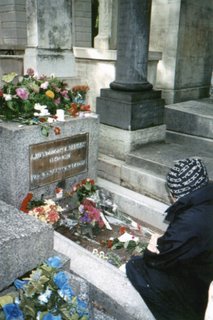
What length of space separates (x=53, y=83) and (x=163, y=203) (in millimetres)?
2049

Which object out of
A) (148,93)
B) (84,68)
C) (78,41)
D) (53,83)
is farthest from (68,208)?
(78,41)

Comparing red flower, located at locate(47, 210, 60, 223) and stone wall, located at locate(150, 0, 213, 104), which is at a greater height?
stone wall, located at locate(150, 0, 213, 104)

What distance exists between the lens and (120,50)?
5.07 meters

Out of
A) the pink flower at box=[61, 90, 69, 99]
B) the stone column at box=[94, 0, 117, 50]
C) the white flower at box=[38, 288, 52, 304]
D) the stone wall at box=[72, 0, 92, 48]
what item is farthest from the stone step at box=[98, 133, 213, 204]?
the stone wall at box=[72, 0, 92, 48]

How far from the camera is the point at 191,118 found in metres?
5.70

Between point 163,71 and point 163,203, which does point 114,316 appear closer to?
point 163,203

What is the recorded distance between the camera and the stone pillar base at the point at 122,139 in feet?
16.4

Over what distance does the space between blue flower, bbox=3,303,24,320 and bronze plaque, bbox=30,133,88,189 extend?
2059 mm

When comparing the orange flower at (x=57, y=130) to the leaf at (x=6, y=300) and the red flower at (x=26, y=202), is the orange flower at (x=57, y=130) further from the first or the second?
the leaf at (x=6, y=300)

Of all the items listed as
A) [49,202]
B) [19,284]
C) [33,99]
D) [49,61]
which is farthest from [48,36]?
[19,284]

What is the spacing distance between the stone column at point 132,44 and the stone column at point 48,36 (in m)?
0.84

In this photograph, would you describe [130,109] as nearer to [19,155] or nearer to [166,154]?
[166,154]

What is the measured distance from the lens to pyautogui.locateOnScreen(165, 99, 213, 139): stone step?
5.51 meters

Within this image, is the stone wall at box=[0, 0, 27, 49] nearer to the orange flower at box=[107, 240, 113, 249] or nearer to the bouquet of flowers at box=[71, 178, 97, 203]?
the bouquet of flowers at box=[71, 178, 97, 203]
